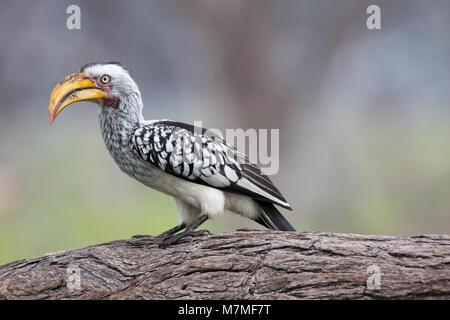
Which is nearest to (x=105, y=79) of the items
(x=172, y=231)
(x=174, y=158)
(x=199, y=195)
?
(x=174, y=158)

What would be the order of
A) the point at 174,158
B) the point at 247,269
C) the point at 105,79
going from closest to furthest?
the point at 247,269
the point at 174,158
the point at 105,79

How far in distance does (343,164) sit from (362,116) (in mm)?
Answer: 867

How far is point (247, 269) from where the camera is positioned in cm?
312

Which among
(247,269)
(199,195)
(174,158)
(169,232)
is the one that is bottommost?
(247,269)

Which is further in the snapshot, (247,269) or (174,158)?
(174,158)

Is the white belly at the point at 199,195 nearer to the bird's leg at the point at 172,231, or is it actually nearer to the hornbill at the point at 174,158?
the hornbill at the point at 174,158

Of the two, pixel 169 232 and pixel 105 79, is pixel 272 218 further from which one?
pixel 105 79

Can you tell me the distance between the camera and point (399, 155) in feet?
28.2

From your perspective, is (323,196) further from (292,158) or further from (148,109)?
(148,109)

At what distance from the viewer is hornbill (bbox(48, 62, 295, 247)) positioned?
356 cm

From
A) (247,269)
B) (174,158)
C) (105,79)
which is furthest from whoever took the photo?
(105,79)

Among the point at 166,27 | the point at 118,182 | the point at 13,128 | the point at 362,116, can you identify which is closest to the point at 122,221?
the point at 118,182

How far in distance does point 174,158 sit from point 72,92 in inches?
30.4

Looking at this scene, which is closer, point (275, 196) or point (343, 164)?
point (275, 196)
